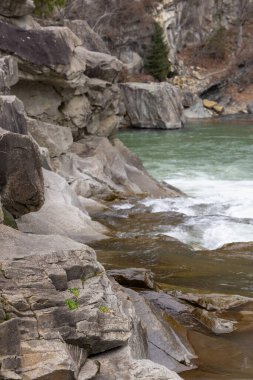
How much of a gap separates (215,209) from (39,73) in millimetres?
7045

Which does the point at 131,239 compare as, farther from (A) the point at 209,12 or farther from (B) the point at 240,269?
(A) the point at 209,12

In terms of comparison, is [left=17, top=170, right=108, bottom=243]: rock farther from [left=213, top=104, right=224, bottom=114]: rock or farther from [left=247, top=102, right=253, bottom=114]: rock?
[left=247, top=102, right=253, bottom=114]: rock

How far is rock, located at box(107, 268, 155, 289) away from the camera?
728cm

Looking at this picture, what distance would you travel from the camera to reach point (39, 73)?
17.2 metres

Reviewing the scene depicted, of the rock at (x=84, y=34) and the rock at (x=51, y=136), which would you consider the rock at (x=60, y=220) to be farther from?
the rock at (x=84, y=34)

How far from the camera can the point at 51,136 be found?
16.5 m

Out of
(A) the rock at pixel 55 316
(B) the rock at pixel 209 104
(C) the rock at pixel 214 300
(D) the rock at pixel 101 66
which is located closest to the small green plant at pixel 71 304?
(A) the rock at pixel 55 316

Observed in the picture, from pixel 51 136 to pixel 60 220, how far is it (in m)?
6.44

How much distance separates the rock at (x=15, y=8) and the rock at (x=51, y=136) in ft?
12.8

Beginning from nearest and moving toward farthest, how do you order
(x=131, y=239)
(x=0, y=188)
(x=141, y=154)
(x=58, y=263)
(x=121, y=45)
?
(x=58, y=263) → (x=0, y=188) → (x=131, y=239) → (x=141, y=154) → (x=121, y=45)

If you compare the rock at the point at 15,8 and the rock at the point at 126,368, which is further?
the rock at the point at 15,8

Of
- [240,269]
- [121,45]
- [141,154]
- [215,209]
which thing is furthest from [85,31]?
[121,45]

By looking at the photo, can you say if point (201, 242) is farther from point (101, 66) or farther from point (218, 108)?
point (218, 108)

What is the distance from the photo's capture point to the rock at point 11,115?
840 cm
